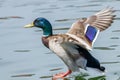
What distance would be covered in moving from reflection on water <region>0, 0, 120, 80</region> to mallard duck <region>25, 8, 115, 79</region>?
30cm

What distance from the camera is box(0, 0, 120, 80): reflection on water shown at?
1309 centimetres

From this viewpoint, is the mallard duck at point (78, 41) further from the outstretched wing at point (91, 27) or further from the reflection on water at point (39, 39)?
the reflection on water at point (39, 39)

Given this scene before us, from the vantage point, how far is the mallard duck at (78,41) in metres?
11.6

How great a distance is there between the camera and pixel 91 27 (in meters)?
12.3

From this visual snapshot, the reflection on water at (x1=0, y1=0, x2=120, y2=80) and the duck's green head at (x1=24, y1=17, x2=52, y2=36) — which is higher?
the duck's green head at (x1=24, y1=17, x2=52, y2=36)

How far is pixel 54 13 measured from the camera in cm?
1855

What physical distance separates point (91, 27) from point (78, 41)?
962mm

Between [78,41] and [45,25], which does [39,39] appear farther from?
[78,41]

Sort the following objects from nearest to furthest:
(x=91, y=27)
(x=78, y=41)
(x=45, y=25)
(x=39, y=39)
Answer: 1. (x=78, y=41)
2. (x=91, y=27)
3. (x=45, y=25)
4. (x=39, y=39)

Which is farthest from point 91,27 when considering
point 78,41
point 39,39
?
point 39,39

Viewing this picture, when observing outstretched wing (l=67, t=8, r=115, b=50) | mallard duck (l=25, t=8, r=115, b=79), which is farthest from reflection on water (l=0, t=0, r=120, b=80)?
outstretched wing (l=67, t=8, r=115, b=50)

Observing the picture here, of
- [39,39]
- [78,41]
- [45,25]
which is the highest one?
[45,25]

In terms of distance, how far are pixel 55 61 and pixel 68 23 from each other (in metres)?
3.54

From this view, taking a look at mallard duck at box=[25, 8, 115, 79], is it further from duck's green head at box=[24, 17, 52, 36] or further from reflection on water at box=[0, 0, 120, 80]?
reflection on water at box=[0, 0, 120, 80]
